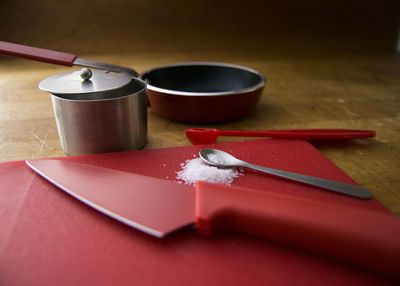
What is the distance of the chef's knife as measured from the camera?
1.05 feet

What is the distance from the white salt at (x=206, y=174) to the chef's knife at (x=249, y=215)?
46 millimetres

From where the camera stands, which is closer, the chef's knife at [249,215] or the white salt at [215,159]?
the chef's knife at [249,215]

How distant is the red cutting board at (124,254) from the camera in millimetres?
325

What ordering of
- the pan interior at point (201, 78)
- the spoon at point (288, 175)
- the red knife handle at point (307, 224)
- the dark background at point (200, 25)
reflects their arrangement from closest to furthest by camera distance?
1. the red knife handle at point (307, 224)
2. the spoon at point (288, 175)
3. the pan interior at point (201, 78)
4. the dark background at point (200, 25)

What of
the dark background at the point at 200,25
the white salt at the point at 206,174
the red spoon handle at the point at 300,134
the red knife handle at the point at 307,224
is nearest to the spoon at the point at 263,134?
the red spoon handle at the point at 300,134

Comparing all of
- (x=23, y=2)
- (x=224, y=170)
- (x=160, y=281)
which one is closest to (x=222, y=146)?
(x=224, y=170)

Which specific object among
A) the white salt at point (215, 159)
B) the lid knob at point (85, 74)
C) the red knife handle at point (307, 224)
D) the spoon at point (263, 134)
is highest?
the lid knob at point (85, 74)

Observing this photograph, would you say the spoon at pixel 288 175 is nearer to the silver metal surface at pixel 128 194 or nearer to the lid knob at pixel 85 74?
the silver metal surface at pixel 128 194

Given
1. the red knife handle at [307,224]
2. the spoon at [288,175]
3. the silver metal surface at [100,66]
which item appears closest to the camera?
the red knife handle at [307,224]

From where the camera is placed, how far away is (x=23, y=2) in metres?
1.27

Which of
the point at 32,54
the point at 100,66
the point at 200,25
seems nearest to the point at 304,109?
the point at 100,66

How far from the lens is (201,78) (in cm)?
86

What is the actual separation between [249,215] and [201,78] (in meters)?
0.57

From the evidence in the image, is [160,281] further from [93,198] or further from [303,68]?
[303,68]
